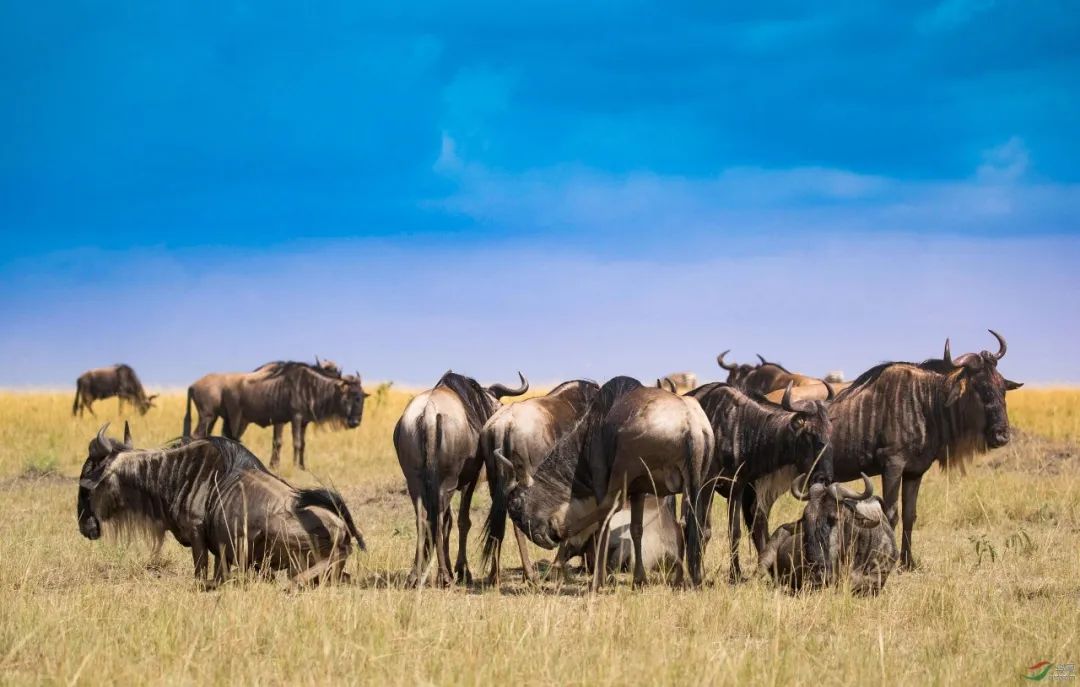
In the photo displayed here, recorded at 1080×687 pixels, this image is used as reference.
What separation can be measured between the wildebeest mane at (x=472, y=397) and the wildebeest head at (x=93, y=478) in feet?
7.66

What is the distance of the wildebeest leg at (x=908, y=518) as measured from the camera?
29.3 feet

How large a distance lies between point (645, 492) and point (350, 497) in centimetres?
627

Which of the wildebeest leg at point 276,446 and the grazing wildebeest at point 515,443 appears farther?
the wildebeest leg at point 276,446

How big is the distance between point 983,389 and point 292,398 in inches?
493

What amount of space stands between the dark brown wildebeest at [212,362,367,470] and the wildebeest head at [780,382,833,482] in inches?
480

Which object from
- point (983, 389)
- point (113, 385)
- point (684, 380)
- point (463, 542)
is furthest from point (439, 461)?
point (113, 385)

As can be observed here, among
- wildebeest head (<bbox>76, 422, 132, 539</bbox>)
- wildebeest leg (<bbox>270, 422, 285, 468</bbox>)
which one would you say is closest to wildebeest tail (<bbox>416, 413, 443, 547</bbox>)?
wildebeest head (<bbox>76, 422, 132, 539</bbox>)

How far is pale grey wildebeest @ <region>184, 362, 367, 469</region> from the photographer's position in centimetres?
1914

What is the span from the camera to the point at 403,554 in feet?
29.7

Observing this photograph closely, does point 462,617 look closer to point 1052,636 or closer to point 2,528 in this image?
point 1052,636

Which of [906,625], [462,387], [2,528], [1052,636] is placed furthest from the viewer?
[2,528]

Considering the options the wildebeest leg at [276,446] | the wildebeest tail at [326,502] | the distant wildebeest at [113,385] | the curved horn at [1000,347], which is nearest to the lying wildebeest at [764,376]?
the curved horn at [1000,347]

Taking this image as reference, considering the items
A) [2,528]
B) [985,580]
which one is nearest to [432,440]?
[985,580]

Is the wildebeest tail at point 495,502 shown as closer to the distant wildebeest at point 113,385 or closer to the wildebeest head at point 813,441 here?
the wildebeest head at point 813,441
